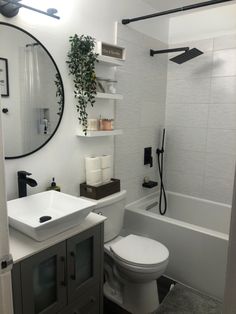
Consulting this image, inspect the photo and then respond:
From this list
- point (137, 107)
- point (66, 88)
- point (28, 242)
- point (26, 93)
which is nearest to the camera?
point (28, 242)

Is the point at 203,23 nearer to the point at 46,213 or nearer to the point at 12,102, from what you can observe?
the point at 12,102

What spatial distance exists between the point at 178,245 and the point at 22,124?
1679mm

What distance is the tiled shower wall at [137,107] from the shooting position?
99.9 inches

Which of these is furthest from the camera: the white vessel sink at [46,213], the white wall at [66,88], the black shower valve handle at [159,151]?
the black shower valve handle at [159,151]

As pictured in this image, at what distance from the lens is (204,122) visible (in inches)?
115

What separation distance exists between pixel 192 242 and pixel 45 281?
1342 millimetres

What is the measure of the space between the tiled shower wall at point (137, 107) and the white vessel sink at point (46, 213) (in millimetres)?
942

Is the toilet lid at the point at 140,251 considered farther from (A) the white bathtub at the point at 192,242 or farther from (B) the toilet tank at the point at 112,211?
(A) the white bathtub at the point at 192,242

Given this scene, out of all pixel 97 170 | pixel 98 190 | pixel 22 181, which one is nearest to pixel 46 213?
pixel 22 181

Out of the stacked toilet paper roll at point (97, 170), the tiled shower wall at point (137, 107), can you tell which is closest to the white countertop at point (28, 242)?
the stacked toilet paper roll at point (97, 170)

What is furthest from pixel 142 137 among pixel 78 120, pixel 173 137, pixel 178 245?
pixel 178 245

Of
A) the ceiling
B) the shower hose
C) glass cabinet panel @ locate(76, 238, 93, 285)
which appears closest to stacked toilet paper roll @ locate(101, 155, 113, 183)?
glass cabinet panel @ locate(76, 238, 93, 285)

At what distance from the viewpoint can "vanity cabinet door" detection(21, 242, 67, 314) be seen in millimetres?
1287

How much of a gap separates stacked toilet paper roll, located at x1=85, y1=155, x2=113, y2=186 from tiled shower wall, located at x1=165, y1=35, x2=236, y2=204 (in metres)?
1.22
